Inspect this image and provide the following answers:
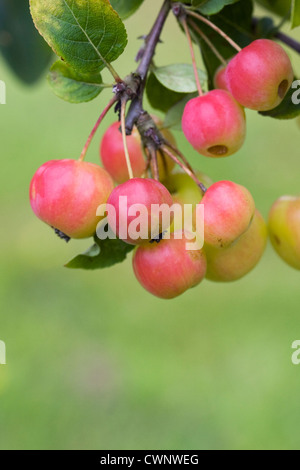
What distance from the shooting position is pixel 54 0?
59cm

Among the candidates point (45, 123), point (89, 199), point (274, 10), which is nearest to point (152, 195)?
point (89, 199)

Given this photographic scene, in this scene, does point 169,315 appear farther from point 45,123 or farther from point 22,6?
point 22,6

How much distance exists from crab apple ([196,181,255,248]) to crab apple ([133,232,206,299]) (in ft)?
0.10

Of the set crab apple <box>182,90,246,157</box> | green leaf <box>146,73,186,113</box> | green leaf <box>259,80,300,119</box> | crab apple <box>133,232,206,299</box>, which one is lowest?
crab apple <box>133,232,206,299</box>

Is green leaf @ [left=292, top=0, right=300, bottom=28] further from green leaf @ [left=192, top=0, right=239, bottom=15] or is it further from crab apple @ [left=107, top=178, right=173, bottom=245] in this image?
crab apple @ [left=107, top=178, right=173, bottom=245]

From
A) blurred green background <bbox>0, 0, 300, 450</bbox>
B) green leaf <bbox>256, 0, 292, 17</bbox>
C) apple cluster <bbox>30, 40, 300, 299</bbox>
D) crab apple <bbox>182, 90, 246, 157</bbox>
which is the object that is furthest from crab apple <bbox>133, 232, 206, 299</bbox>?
blurred green background <bbox>0, 0, 300, 450</bbox>

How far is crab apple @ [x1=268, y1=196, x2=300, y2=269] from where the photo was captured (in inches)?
31.1

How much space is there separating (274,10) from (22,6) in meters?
0.44

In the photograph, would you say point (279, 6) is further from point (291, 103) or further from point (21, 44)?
point (21, 44)

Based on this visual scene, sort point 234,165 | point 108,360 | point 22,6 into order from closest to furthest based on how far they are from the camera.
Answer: point 22,6, point 108,360, point 234,165

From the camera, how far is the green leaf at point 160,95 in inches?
31.3

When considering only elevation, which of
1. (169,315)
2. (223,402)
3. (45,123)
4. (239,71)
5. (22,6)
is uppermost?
(45,123)

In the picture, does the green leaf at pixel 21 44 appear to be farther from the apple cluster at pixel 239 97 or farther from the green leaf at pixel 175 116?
the apple cluster at pixel 239 97

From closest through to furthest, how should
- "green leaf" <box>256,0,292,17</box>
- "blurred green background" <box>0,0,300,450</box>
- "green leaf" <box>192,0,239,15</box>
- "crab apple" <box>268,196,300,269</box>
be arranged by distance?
"green leaf" <box>192,0,239,15</box>
"crab apple" <box>268,196,300,269</box>
"green leaf" <box>256,0,292,17</box>
"blurred green background" <box>0,0,300,450</box>
